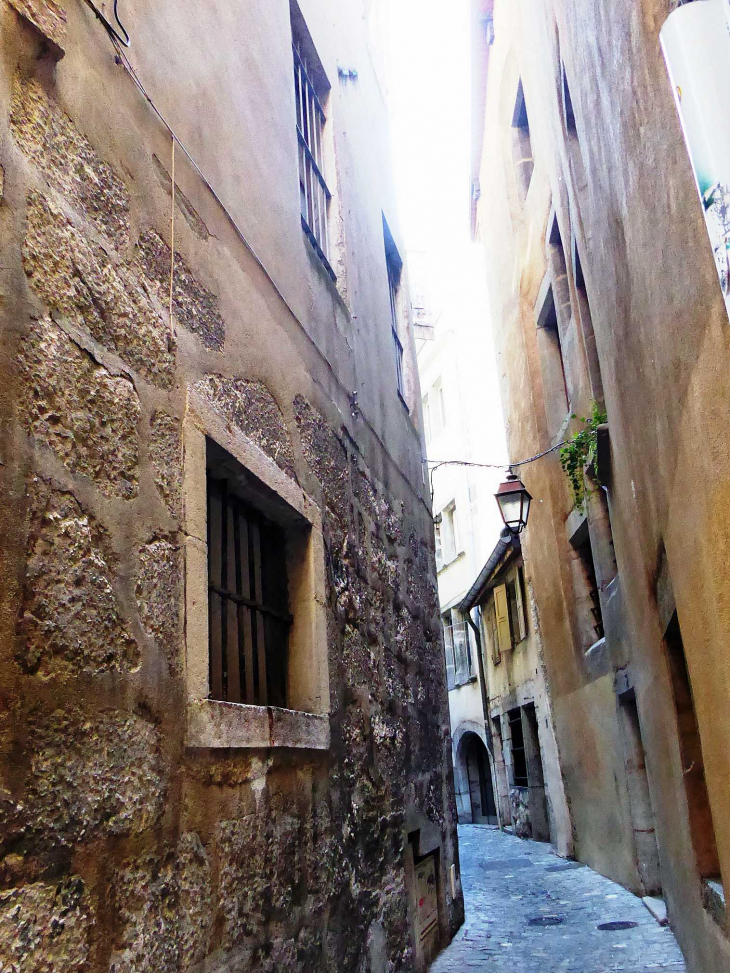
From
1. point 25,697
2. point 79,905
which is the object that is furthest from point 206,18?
point 79,905

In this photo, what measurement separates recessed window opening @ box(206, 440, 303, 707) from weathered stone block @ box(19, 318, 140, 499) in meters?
0.52

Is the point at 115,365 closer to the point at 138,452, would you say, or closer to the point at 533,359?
Result: the point at 138,452

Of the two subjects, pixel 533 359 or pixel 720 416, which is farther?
pixel 533 359

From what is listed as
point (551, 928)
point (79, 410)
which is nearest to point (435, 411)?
point (551, 928)

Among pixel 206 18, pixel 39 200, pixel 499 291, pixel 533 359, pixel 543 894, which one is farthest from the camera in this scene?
pixel 499 291

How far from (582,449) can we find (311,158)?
11.7 ft

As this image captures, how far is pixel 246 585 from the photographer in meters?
3.13

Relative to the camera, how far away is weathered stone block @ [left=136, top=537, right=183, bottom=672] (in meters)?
2.21

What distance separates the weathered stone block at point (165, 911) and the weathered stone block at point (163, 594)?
480mm

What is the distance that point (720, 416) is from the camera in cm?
235

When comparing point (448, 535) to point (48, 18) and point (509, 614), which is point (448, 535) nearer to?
point (509, 614)

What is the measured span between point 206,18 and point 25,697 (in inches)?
105

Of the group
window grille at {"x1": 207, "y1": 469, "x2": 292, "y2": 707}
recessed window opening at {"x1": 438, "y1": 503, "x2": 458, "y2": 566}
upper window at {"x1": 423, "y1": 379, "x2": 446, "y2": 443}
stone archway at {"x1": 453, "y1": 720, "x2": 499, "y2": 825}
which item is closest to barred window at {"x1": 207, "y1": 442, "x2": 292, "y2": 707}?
window grille at {"x1": 207, "y1": 469, "x2": 292, "y2": 707}

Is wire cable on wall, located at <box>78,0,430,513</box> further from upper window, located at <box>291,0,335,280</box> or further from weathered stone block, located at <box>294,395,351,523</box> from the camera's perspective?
upper window, located at <box>291,0,335,280</box>
